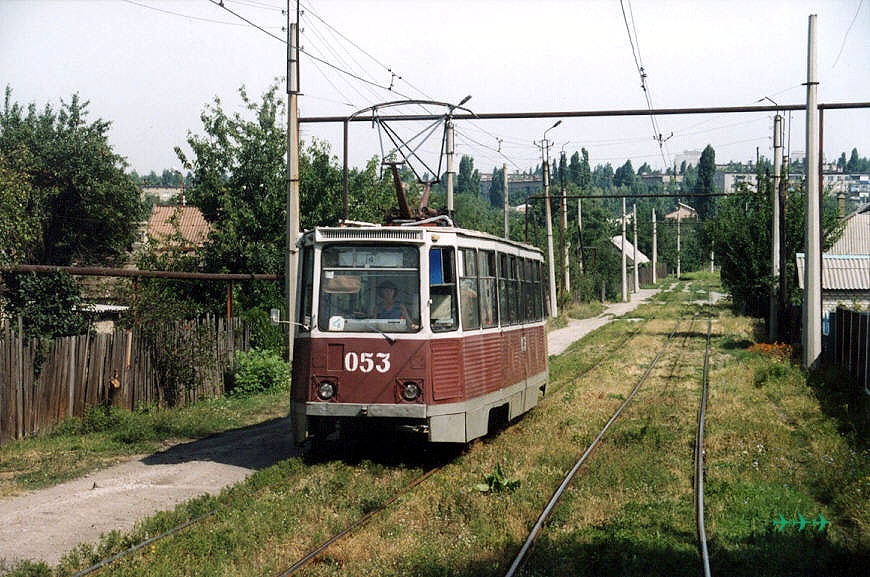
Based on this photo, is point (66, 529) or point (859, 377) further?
point (859, 377)

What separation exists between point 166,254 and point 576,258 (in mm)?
34909

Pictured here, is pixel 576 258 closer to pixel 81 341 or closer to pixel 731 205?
pixel 731 205

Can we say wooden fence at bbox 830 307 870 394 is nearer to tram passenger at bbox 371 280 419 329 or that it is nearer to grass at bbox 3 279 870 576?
grass at bbox 3 279 870 576

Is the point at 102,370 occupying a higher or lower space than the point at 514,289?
lower

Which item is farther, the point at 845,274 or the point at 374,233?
the point at 845,274

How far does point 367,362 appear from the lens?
33.9 ft

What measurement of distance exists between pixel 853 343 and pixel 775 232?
1266cm

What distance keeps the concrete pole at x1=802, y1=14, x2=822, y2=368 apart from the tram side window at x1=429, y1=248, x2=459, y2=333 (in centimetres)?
Result: 1204

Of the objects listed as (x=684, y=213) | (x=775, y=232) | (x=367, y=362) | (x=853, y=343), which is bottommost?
(x=853, y=343)

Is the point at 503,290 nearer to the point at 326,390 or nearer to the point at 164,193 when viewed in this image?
the point at 326,390

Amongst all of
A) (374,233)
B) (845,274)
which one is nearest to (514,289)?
(374,233)

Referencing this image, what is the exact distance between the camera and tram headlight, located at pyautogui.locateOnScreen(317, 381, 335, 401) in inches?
408

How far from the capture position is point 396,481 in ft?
32.3

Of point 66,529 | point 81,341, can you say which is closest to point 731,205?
point 81,341
